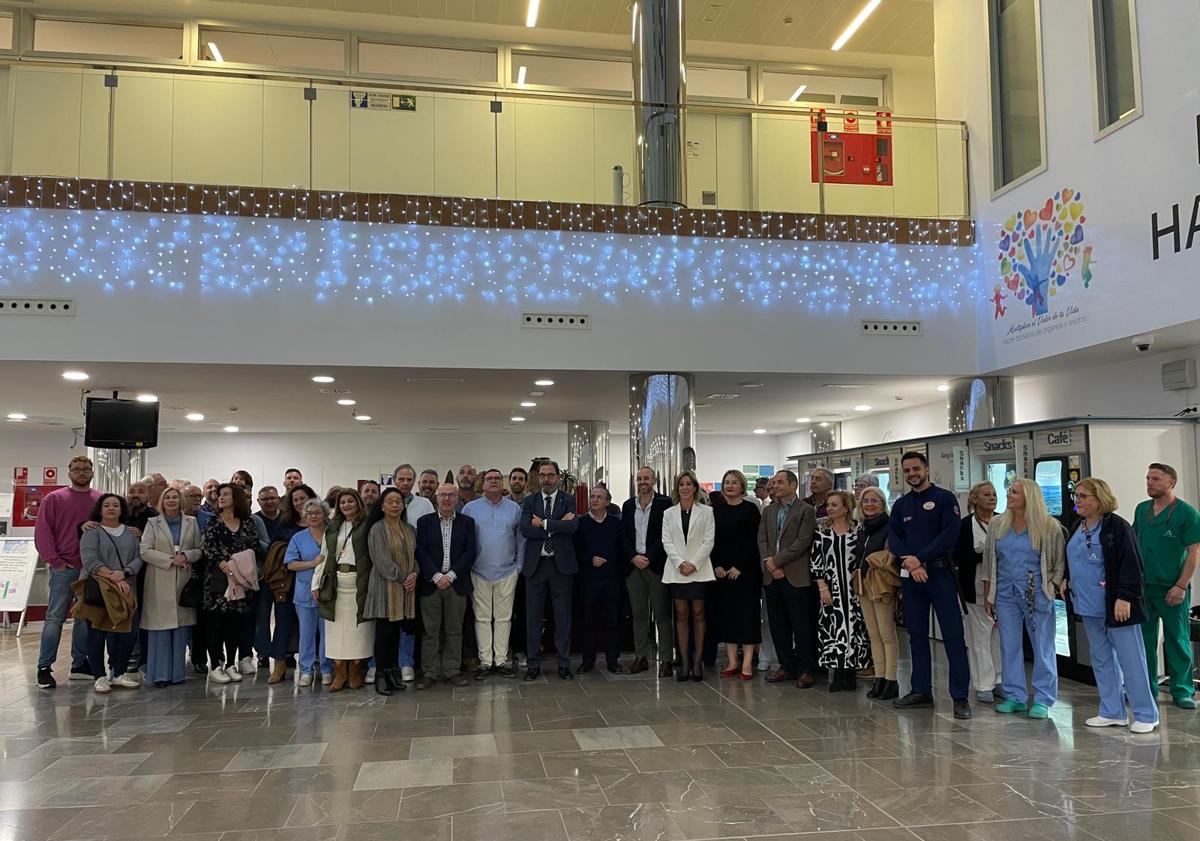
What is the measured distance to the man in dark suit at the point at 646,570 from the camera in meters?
7.00

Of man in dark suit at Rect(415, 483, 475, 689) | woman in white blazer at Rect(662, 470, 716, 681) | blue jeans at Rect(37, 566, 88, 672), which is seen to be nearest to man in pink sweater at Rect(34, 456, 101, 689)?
blue jeans at Rect(37, 566, 88, 672)

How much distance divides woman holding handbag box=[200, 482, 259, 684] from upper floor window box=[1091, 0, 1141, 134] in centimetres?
785

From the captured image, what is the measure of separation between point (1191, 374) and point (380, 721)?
24.1 feet

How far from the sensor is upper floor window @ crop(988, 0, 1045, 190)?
885 centimetres

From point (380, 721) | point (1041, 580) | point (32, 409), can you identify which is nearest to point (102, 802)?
point (380, 721)

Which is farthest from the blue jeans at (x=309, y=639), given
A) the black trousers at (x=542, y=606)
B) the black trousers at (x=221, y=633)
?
the black trousers at (x=542, y=606)

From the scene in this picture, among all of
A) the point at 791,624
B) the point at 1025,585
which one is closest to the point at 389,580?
the point at 791,624

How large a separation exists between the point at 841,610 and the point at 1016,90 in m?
6.20

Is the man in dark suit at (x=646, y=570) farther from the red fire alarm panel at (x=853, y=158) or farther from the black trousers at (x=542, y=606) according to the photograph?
the red fire alarm panel at (x=853, y=158)

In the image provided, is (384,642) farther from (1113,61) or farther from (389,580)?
(1113,61)

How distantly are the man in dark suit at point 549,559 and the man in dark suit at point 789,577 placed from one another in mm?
1494

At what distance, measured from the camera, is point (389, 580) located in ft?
21.0

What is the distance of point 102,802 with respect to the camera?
13.8 feet

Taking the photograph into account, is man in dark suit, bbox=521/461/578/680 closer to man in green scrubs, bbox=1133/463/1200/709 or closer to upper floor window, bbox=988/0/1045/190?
man in green scrubs, bbox=1133/463/1200/709
